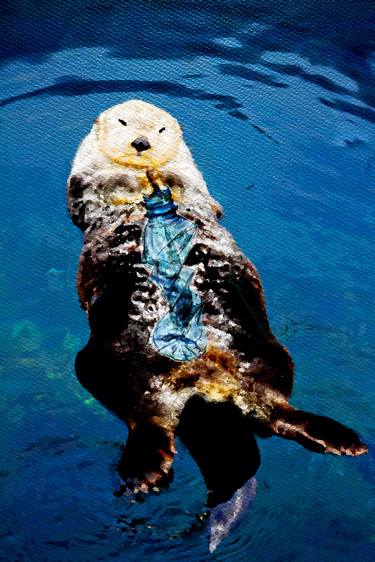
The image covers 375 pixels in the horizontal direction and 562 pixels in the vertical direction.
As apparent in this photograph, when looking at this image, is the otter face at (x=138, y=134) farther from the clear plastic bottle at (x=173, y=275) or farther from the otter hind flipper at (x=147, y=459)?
the otter hind flipper at (x=147, y=459)

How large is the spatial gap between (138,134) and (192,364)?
7.30ft

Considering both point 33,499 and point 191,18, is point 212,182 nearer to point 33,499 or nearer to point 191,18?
point 191,18

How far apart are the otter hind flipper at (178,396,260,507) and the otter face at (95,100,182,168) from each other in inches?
81.7

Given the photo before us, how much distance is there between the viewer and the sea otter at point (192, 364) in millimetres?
4066

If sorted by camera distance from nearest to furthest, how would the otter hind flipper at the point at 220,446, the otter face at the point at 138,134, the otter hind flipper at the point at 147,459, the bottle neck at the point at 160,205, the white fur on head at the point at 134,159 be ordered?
the otter hind flipper at the point at 147,459 < the otter hind flipper at the point at 220,446 < the bottle neck at the point at 160,205 < the white fur on head at the point at 134,159 < the otter face at the point at 138,134

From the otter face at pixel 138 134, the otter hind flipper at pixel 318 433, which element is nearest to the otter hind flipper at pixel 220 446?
the otter hind flipper at pixel 318 433

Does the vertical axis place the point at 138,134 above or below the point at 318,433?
above

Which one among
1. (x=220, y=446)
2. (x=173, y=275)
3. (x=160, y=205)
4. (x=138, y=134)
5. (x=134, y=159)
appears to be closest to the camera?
(x=220, y=446)

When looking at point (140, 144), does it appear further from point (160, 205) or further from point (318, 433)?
point (318, 433)

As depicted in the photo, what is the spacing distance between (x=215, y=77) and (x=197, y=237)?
2.56 metres

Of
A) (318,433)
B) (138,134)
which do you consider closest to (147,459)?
(318,433)

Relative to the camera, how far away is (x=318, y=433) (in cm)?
407

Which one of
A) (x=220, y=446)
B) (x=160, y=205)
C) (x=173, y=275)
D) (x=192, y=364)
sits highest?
(x=160, y=205)

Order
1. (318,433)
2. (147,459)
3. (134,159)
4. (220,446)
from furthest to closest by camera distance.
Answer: (134,159), (220,446), (318,433), (147,459)
